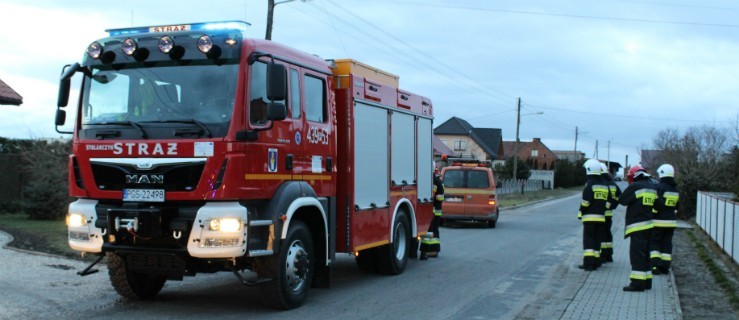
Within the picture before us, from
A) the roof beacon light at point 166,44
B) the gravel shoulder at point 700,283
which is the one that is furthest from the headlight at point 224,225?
the gravel shoulder at point 700,283

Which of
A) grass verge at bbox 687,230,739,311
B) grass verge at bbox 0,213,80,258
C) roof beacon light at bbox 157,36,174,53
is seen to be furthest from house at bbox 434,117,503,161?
roof beacon light at bbox 157,36,174,53

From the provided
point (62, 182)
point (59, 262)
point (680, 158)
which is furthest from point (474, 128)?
point (59, 262)

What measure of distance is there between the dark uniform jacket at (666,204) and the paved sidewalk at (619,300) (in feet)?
2.87

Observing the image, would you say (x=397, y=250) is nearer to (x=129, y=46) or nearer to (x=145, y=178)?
(x=145, y=178)

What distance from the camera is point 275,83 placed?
7055mm

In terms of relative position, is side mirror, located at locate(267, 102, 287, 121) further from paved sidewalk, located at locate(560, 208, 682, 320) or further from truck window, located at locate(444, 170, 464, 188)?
truck window, located at locate(444, 170, 464, 188)

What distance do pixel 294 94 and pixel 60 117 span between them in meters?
2.54

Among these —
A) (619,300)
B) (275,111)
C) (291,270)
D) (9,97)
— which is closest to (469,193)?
(619,300)

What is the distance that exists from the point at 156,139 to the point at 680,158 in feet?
155

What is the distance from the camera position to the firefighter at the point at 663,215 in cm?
1062

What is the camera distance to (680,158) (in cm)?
4831

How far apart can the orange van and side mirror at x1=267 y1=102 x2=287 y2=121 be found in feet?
47.9

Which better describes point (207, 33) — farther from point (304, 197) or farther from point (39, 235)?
point (39, 235)

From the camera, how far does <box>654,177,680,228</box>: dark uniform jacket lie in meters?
10.6
